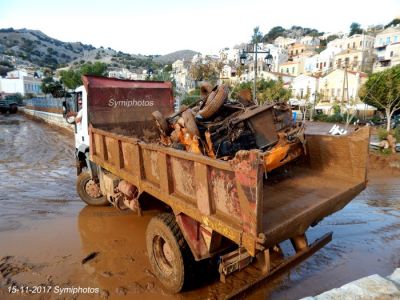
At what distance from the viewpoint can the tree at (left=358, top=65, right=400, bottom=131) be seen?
18203mm

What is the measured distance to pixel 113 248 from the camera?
14.7 feet

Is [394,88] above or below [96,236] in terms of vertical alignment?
above

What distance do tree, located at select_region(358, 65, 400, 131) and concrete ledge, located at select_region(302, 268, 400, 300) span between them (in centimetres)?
1820

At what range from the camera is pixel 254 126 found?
4.46m

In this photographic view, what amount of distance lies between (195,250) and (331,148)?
Result: 2.39 m

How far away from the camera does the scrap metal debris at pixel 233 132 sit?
413 cm

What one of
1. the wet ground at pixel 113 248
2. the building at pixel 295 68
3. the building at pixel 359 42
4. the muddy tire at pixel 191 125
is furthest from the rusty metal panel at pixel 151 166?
the building at pixel 359 42

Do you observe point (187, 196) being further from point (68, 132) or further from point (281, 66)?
point (281, 66)

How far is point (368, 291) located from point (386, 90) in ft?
67.6

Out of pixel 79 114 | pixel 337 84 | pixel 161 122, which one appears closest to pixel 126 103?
pixel 79 114

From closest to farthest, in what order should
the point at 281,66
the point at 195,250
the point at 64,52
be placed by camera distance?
1. the point at 195,250
2. the point at 281,66
3. the point at 64,52

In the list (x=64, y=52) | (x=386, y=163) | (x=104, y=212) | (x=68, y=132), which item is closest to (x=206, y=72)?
(x=68, y=132)

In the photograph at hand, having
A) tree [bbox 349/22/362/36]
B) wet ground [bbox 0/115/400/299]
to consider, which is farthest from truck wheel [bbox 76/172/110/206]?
tree [bbox 349/22/362/36]

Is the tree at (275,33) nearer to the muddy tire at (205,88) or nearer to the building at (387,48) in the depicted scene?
the building at (387,48)
